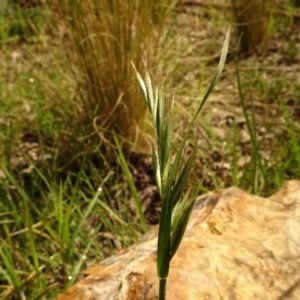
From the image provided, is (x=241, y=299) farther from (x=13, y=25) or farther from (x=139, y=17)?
(x=13, y=25)

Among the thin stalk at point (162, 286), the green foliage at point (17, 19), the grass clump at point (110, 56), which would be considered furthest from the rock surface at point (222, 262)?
the green foliage at point (17, 19)

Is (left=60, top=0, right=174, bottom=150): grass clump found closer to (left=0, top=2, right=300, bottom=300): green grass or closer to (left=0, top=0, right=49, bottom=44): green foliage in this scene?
(left=0, top=2, right=300, bottom=300): green grass

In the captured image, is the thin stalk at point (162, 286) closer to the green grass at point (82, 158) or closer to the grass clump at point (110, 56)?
the green grass at point (82, 158)

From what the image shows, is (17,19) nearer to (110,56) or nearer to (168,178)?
(110,56)

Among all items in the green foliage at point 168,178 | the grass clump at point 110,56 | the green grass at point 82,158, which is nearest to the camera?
the green foliage at point 168,178

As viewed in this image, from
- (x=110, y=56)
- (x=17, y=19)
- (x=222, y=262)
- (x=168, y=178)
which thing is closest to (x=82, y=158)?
(x=110, y=56)
